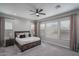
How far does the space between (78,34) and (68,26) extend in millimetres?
386

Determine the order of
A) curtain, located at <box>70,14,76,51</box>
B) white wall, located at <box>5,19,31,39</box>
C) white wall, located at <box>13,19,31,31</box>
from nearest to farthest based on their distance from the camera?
curtain, located at <box>70,14,76,51</box> → white wall, located at <box>5,19,31,39</box> → white wall, located at <box>13,19,31,31</box>

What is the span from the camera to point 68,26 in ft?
4.83

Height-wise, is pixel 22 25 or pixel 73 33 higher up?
pixel 22 25

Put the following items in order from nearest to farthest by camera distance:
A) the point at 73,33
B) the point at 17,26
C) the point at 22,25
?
the point at 73,33
the point at 17,26
the point at 22,25

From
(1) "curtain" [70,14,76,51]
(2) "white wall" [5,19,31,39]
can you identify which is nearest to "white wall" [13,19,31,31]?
(2) "white wall" [5,19,31,39]

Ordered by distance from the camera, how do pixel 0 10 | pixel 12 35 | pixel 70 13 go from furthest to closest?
pixel 12 35, pixel 70 13, pixel 0 10

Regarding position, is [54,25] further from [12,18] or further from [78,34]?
[12,18]

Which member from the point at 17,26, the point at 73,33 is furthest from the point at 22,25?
the point at 73,33

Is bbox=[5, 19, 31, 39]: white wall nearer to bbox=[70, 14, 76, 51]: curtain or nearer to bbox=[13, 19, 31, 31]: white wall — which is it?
bbox=[13, 19, 31, 31]: white wall

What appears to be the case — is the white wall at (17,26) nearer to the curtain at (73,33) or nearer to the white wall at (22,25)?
the white wall at (22,25)

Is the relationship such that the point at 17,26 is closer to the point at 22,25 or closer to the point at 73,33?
the point at 22,25

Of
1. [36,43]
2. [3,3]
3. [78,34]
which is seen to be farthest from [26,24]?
[78,34]

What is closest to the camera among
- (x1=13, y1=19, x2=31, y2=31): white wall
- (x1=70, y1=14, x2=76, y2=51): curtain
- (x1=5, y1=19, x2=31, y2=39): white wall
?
(x1=70, y1=14, x2=76, y2=51): curtain

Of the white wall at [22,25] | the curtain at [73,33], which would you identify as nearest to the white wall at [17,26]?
the white wall at [22,25]
